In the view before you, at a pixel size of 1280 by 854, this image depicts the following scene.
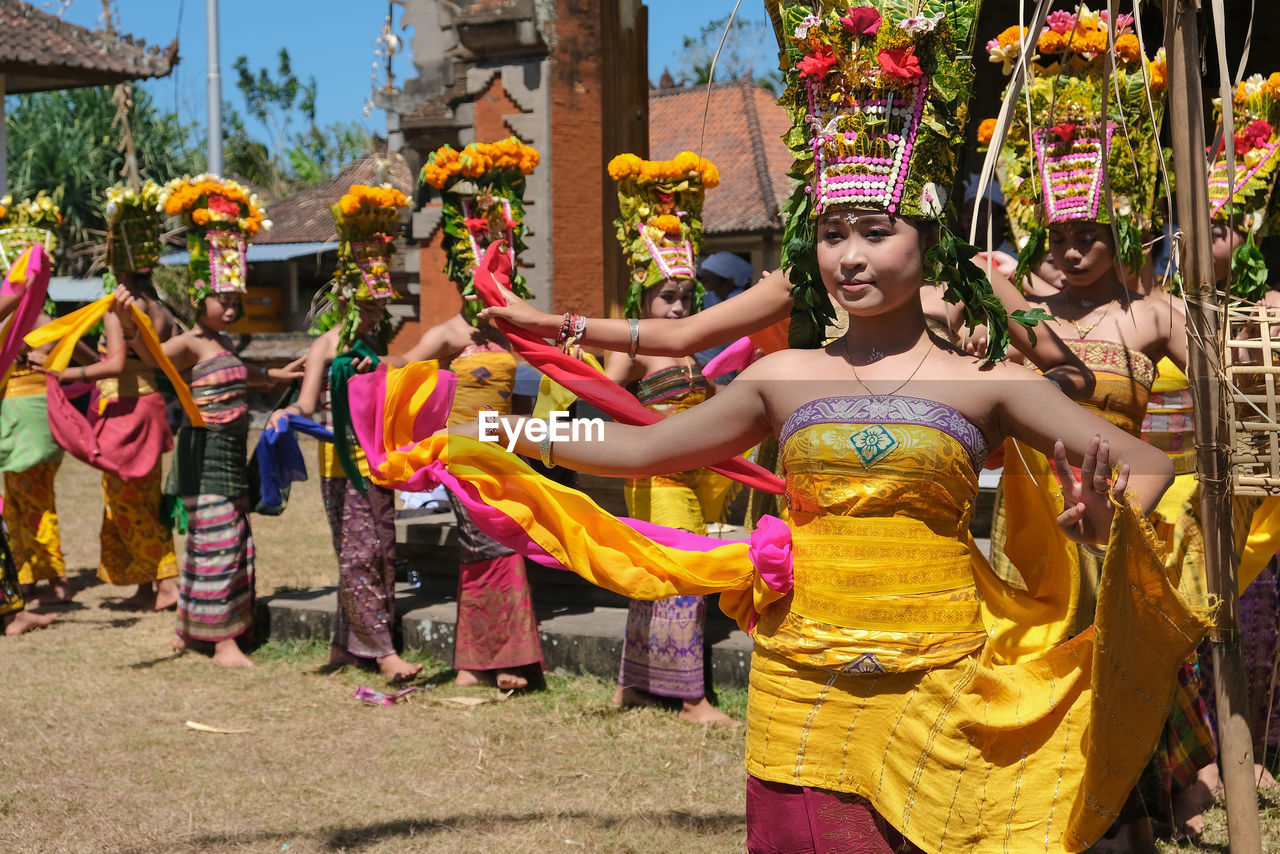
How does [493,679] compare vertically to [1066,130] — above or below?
below

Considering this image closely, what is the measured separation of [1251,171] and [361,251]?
3977 millimetres

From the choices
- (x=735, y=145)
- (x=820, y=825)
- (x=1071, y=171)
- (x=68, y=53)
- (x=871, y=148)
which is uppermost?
(x=68, y=53)

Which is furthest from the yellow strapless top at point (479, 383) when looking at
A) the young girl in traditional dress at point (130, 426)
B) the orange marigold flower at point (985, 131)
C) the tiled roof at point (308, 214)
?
the tiled roof at point (308, 214)

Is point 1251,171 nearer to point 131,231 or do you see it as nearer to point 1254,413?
point 1254,413

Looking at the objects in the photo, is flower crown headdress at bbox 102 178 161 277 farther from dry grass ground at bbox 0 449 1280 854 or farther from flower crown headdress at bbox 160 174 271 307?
dry grass ground at bbox 0 449 1280 854

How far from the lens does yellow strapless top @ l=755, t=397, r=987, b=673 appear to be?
8.17ft

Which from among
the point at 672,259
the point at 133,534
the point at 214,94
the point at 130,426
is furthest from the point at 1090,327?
the point at 214,94

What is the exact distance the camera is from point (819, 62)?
102 inches

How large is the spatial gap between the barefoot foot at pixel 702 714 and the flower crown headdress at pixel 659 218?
1.71 meters

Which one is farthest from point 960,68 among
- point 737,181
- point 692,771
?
point 737,181

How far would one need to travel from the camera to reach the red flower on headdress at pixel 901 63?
8.25 feet

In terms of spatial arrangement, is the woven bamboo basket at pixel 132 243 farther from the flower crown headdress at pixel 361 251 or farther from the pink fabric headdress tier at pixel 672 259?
the pink fabric headdress tier at pixel 672 259

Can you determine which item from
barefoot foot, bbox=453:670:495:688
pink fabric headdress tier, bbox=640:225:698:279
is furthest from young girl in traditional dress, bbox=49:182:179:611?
pink fabric headdress tier, bbox=640:225:698:279

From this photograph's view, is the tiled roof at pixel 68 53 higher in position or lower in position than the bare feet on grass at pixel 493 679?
higher
